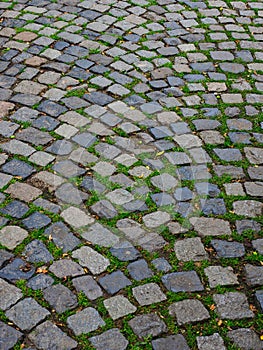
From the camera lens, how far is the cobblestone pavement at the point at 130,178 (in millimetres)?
3541

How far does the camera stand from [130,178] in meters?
4.53

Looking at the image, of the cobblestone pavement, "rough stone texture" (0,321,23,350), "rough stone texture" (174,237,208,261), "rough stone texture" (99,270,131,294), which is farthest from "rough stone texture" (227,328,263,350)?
"rough stone texture" (0,321,23,350)

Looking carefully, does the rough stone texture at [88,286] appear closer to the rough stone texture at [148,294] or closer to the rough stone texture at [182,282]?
the rough stone texture at [148,294]

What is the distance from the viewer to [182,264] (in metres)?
3.87

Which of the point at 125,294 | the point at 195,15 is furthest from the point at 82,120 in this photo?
the point at 195,15

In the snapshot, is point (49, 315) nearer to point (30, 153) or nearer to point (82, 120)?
point (30, 153)

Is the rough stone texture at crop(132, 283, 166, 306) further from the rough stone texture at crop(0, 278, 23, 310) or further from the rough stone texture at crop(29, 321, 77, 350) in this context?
the rough stone texture at crop(0, 278, 23, 310)

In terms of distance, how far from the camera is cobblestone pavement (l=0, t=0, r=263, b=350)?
11.6 ft

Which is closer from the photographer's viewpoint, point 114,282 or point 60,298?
point 60,298

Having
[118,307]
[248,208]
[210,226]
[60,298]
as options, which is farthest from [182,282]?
[248,208]

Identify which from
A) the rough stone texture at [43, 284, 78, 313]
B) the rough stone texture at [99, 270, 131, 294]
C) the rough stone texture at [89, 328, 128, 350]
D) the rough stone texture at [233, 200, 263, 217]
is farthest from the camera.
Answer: the rough stone texture at [233, 200, 263, 217]

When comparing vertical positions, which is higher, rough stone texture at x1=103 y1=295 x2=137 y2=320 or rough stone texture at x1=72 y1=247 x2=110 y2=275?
rough stone texture at x1=72 y1=247 x2=110 y2=275

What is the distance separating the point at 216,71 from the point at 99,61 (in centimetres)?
122

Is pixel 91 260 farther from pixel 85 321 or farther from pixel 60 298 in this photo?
pixel 85 321
